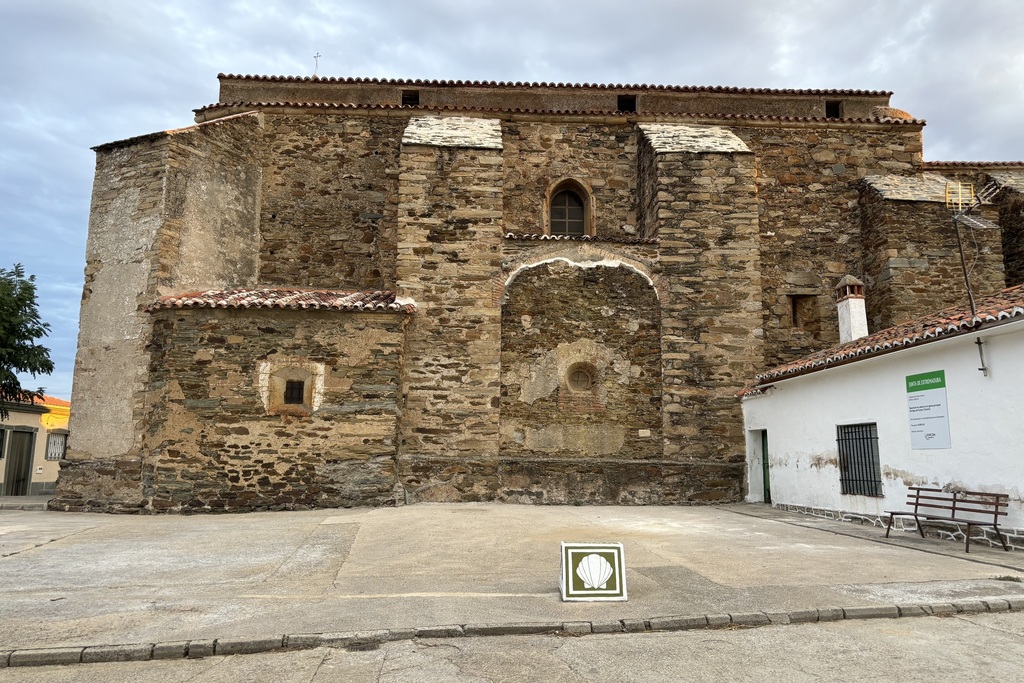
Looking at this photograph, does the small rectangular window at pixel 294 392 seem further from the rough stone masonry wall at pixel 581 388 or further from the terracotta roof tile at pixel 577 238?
A: the terracotta roof tile at pixel 577 238

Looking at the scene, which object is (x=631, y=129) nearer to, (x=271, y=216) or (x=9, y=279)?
(x=271, y=216)

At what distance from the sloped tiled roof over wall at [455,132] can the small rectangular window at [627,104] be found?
3289 millimetres

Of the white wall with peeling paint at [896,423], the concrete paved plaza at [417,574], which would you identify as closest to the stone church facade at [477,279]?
the white wall with peeling paint at [896,423]

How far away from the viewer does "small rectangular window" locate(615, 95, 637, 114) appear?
15227mm

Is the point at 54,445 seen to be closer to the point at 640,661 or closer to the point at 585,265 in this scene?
the point at 585,265

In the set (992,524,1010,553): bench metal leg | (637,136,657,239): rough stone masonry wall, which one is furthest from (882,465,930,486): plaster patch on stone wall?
(637,136,657,239): rough stone masonry wall

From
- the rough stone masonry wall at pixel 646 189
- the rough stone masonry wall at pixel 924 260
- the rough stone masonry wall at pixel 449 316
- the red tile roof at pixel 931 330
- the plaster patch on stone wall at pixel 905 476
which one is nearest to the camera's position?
the red tile roof at pixel 931 330

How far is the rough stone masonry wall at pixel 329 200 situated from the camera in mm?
13695

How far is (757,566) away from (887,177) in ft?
37.3

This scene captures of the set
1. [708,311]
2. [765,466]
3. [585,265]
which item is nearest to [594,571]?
[765,466]

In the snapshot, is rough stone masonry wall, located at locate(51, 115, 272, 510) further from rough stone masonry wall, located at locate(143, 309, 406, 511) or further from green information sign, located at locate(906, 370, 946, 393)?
green information sign, located at locate(906, 370, 946, 393)

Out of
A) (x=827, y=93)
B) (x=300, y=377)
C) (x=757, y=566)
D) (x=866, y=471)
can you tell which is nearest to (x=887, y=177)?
(x=827, y=93)

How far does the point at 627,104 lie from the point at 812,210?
4.75 metres

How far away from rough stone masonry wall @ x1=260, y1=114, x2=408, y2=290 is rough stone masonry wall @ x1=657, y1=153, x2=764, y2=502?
5.69 metres
